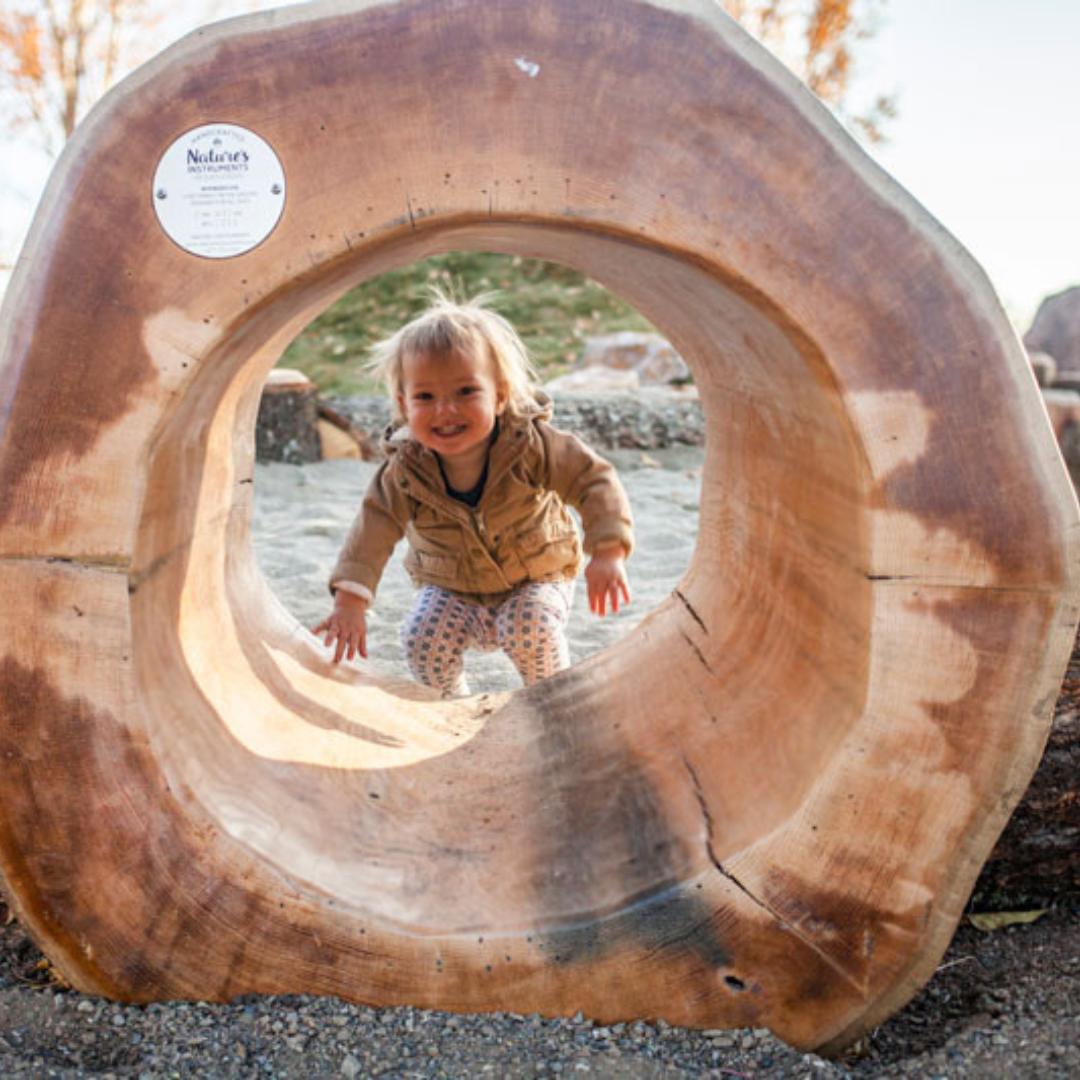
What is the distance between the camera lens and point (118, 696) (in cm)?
166

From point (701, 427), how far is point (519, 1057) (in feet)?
20.1

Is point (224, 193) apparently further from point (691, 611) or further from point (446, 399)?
point (691, 611)

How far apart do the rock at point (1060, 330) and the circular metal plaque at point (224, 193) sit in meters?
11.6

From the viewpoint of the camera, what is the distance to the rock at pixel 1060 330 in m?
11.9

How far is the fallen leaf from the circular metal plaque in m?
1.78

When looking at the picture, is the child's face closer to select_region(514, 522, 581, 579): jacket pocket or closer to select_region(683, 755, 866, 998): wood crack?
select_region(514, 522, 581, 579): jacket pocket

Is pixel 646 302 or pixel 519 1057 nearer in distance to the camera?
pixel 519 1057

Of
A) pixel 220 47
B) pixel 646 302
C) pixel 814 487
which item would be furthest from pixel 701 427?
pixel 220 47

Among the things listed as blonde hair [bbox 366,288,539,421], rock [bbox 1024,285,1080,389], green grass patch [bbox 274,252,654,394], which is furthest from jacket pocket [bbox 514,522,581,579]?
rock [bbox 1024,285,1080,389]

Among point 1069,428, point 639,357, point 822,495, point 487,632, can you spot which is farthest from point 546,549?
point 639,357

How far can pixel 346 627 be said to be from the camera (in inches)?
108

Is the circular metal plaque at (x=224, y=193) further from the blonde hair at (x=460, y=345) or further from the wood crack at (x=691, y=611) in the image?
the wood crack at (x=691, y=611)

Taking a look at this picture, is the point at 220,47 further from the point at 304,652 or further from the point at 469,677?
the point at 469,677

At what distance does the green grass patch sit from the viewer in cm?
1212
